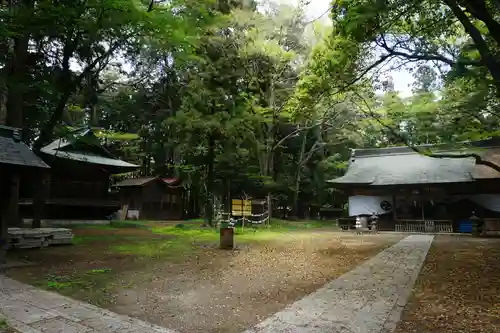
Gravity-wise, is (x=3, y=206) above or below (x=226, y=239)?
above

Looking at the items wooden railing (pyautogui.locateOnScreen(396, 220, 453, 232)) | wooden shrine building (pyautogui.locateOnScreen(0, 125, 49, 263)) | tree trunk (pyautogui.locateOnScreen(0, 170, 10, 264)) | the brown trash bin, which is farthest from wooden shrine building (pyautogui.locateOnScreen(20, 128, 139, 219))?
wooden railing (pyautogui.locateOnScreen(396, 220, 453, 232))

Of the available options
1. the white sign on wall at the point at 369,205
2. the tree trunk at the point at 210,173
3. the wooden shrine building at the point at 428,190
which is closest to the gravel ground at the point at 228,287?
the tree trunk at the point at 210,173

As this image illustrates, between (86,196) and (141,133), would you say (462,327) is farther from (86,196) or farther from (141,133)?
(141,133)

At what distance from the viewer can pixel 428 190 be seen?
Result: 67.3 ft

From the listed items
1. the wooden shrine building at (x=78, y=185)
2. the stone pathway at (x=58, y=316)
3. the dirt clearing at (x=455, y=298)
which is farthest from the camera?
the wooden shrine building at (x=78, y=185)

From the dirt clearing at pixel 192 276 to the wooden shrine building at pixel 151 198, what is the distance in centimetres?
1708

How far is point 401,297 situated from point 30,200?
857 inches

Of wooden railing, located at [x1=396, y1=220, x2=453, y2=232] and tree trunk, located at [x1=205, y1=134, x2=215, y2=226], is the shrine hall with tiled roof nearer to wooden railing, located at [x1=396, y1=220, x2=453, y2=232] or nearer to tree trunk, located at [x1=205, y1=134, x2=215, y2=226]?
wooden railing, located at [x1=396, y1=220, x2=453, y2=232]

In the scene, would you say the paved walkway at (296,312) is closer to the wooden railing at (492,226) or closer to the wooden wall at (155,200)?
the wooden railing at (492,226)

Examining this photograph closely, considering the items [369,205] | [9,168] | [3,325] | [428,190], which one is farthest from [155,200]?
[3,325]

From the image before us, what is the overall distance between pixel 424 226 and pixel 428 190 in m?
2.17

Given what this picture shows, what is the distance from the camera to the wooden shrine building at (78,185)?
20.7 m

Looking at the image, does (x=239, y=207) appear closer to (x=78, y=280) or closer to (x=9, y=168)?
(x=9, y=168)

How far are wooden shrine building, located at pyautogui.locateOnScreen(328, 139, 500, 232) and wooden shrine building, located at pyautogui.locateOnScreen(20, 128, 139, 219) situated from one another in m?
15.4
